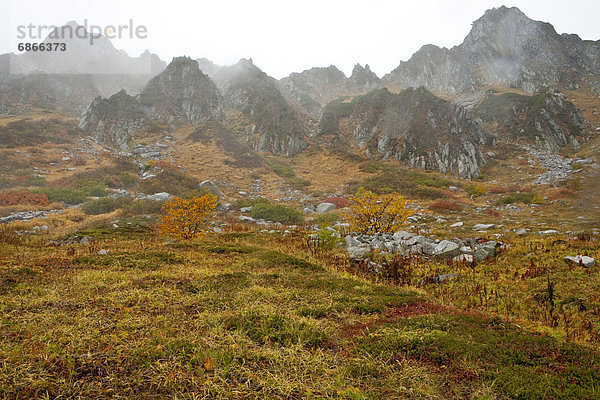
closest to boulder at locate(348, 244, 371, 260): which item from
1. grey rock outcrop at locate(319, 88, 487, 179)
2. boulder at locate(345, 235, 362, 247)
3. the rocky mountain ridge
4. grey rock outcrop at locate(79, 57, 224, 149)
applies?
boulder at locate(345, 235, 362, 247)

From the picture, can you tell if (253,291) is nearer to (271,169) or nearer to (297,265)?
(297,265)

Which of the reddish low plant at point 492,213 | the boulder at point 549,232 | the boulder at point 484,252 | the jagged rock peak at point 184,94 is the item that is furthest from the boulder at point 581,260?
the jagged rock peak at point 184,94

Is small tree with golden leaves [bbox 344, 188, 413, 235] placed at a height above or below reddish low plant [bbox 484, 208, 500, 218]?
above

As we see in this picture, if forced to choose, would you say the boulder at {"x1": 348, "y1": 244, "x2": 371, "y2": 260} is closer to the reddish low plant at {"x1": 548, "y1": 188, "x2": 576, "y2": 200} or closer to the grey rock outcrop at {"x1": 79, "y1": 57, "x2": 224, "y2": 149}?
the reddish low plant at {"x1": 548, "y1": 188, "x2": 576, "y2": 200}

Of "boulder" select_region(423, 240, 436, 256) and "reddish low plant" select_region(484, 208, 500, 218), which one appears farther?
"reddish low plant" select_region(484, 208, 500, 218)

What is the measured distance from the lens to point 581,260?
7645 mm

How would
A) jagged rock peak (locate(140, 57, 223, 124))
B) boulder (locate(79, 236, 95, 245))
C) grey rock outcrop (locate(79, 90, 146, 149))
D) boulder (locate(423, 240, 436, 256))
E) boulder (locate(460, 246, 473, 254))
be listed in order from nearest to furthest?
boulder (locate(460, 246, 473, 254)) < boulder (locate(423, 240, 436, 256)) < boulder (locate(79, 236, 95, 245)) < grey rock outcrop (locate(79, 90, 146, 149)) < jagged rock peak (locate(140, 57, 223, 124))

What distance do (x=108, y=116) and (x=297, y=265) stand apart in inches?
2428

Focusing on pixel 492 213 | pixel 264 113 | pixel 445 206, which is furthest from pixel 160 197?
pixel 264 113

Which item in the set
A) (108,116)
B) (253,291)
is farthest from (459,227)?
Answer: (108,116)

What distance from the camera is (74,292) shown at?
5.14 m

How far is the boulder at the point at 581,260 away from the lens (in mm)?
7477

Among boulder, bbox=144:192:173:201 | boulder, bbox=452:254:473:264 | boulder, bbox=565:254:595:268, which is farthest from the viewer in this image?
boulder, bbox=144:192:173:201

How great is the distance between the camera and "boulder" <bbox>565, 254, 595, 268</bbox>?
748cm
